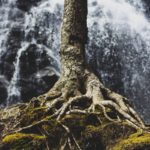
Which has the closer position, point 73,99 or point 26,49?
point 73,99

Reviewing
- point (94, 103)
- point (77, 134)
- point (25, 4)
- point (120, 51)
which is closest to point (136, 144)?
point (77, 134)

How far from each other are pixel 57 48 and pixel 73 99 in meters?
11.8

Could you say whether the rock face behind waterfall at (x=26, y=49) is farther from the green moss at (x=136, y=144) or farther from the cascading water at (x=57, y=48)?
the green moss at (x=136, y=144)

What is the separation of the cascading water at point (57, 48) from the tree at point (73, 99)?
8.64 meters

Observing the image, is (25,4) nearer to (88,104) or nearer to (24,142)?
(88,104)

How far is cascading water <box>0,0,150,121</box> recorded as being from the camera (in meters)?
17.8

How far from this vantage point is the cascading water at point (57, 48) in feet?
58.2

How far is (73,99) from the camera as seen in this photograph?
740 cm

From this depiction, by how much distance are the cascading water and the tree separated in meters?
8.64

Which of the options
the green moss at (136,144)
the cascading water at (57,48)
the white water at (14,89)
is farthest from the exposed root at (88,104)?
the cascading water at (57,48)

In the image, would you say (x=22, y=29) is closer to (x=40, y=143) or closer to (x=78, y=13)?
(x=78, y=13)

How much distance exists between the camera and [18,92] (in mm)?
17219

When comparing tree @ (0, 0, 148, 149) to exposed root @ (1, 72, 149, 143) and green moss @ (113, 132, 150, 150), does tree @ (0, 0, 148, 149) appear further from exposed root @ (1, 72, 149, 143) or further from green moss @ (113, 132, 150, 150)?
green moss @ (113, 132, 150, 150)

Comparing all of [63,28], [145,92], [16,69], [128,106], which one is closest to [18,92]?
[16,69]
